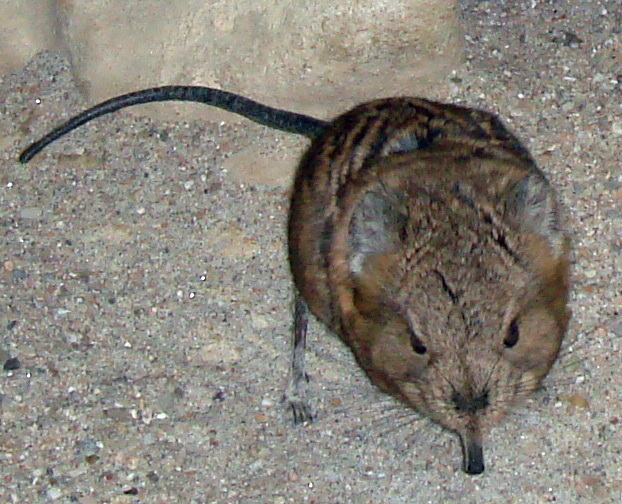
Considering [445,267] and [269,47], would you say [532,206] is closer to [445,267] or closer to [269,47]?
[445,267]

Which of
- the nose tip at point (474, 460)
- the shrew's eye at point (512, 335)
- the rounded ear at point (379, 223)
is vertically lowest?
the nose tip at point (474, 460)

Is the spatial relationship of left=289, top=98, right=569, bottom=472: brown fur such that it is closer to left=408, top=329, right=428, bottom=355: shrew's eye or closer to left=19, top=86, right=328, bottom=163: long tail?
left=408, top=329, right=428, bottom=355: shrew's eye

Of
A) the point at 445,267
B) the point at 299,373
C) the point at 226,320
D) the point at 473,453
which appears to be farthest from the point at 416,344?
the point at 226,320

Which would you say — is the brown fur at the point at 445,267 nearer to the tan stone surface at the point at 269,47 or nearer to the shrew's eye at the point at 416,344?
the shrew's eye at the point at 416,344

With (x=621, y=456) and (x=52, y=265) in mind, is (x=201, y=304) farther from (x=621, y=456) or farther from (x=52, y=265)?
(x=621, y=456)

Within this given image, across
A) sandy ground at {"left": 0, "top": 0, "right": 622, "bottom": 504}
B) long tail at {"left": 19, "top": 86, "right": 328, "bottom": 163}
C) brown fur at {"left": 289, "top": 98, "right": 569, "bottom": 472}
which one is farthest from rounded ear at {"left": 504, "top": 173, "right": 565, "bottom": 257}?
long tail at {"left": 19, "top": 86, "right": 328, "bottom": 163}

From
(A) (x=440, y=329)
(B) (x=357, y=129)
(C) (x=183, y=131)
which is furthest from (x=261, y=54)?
(A) (x=440, y=329)

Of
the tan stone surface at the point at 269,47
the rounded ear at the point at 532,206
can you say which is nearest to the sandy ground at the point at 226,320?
the tan stone surface at the point at 269,47
